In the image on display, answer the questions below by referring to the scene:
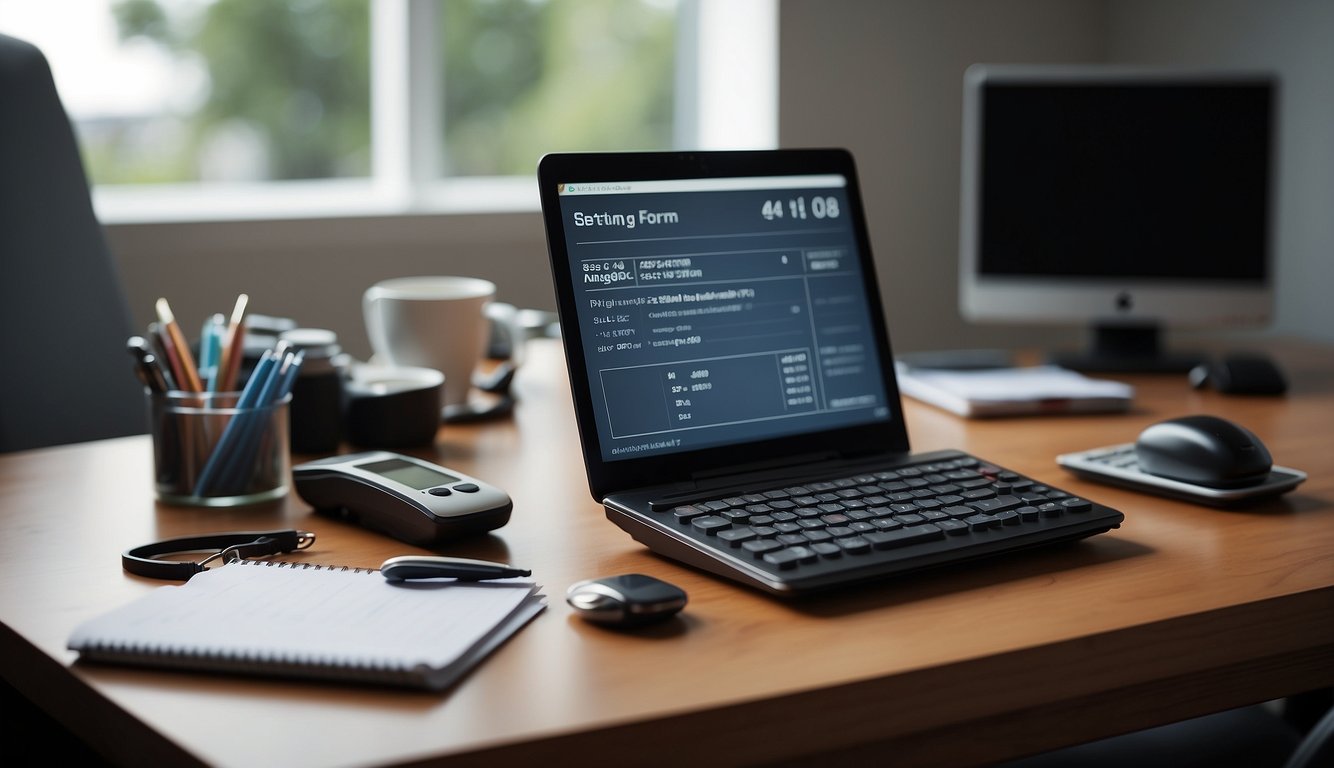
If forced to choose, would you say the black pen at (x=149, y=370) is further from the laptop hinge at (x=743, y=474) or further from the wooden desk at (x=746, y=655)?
the laptop hinge at (x=743, y=474)

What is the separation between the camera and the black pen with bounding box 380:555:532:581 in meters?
0.78

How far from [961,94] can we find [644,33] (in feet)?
2.46

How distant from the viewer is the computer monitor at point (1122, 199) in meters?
Answer: 1.81

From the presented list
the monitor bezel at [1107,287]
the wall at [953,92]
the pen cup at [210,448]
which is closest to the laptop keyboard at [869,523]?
the pen cup at [210,448]

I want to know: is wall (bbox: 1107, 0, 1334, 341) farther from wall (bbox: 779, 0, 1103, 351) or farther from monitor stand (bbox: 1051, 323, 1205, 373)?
monitor stand (bbox: 1051, 323, 1205, 373)

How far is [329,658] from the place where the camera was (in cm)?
65

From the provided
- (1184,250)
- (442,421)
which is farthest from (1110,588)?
(1184,250)

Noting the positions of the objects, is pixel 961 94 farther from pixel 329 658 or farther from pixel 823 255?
pixel 329 658

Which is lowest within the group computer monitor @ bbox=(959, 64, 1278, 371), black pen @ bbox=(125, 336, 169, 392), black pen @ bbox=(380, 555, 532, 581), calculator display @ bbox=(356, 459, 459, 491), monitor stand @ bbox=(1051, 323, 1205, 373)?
black pen @ bbox=(380, 555, 532, 581)

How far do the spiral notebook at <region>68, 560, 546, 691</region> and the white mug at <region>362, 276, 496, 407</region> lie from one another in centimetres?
59

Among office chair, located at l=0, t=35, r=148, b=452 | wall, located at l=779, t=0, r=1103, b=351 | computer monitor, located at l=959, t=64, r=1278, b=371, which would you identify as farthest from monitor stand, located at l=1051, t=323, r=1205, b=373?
office chair, located at l=0, t=35, r=148, b=452

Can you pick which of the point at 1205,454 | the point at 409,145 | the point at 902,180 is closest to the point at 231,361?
the point at 1205,454

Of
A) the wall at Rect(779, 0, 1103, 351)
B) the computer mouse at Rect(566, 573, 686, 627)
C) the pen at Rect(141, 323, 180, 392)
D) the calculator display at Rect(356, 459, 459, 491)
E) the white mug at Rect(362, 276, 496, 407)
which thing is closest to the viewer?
the computer mouse at Rect(566, 573, 686, 627)

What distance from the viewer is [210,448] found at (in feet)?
3.37
